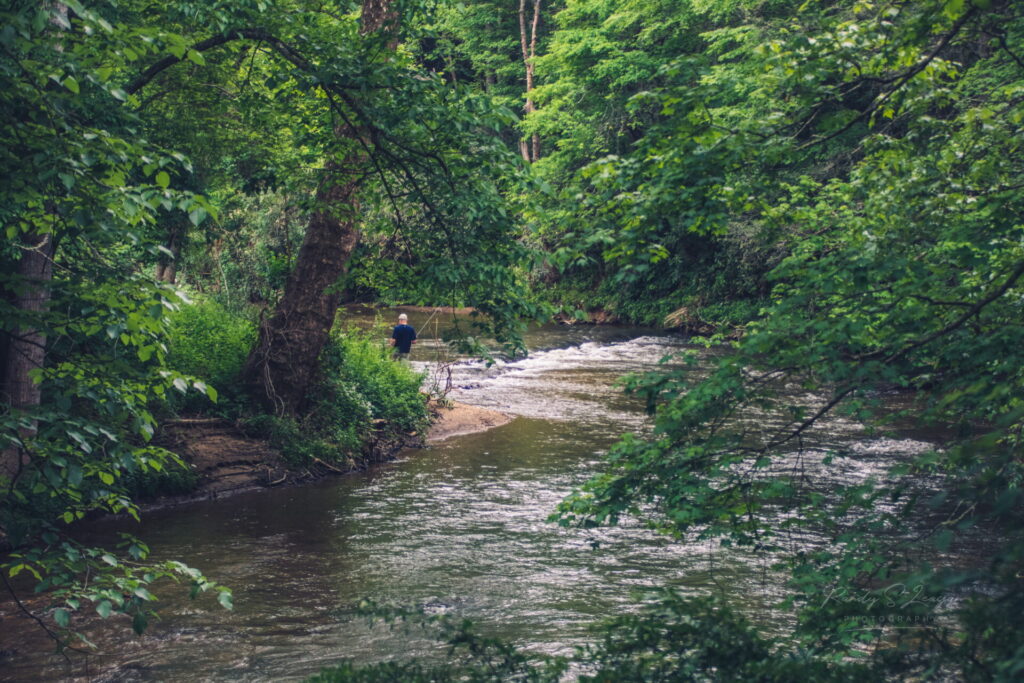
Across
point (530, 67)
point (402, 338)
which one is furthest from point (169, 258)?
point (530, 67)

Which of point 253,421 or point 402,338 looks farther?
point 402,338

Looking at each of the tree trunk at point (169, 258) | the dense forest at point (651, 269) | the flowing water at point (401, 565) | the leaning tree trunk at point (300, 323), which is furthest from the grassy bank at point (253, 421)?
the tree trunk at point (169, 258)

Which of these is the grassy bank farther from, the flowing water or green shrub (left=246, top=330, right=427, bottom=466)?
the flowing water

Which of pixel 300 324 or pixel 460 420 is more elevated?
pixel 300 324

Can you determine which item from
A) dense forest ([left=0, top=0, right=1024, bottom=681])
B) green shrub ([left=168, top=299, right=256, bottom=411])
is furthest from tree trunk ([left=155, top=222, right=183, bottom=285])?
dense forest ([left=0, top=0, right=1024, bottom=681])

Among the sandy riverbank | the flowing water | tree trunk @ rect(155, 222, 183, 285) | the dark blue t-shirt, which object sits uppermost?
tree trunk @ rect(155, 222, 183, 285)

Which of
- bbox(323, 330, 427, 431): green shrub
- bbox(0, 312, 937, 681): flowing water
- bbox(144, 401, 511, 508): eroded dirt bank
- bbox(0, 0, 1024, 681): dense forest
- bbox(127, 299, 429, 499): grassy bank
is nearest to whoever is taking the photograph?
bbox(0, 0, 1024, 681): dense forest

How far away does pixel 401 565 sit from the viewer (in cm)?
936

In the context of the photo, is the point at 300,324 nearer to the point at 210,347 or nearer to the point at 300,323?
the point at 300,323

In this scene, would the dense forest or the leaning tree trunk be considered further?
the leaning tree trunk

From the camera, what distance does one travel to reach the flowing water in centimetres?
719

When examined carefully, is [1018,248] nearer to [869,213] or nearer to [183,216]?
[869,213]

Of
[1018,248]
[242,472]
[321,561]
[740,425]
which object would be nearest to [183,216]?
[242,472]

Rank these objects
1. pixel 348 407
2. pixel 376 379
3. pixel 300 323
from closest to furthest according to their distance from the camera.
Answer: pixel 300 323
pixel 348 407
pixel 376 379
